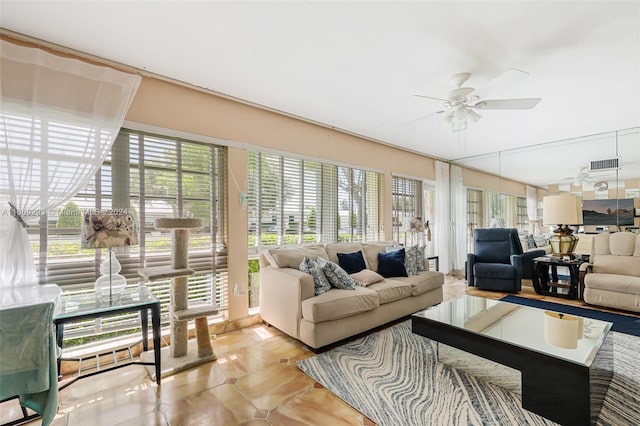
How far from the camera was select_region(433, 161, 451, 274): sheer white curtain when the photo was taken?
6.33 meters

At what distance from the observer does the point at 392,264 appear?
3793 mm

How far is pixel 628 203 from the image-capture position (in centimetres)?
439

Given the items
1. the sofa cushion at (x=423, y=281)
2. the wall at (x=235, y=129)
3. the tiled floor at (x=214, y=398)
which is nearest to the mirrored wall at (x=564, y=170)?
the sofa cushion at (x=423, y=281)

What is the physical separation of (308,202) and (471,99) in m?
2.34

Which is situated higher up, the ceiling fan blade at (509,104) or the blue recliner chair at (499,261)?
the ceiling fan blade at (509,104)

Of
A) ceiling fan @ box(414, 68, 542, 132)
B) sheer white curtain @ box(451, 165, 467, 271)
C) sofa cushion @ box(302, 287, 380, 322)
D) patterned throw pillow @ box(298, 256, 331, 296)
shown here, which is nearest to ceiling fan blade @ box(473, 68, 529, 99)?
ceiling fan @ box(414, 68, 542, 132)

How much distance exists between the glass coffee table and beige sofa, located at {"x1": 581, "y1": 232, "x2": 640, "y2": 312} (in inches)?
76.4

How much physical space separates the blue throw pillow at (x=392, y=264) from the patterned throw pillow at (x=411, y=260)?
0.25ft

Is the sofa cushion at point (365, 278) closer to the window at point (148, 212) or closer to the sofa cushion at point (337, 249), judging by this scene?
the sofa cushion at point (337, 249)

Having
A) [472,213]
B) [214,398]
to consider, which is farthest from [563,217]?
[214,398]

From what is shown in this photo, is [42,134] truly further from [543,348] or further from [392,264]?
[543,348]

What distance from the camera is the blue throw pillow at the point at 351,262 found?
3.59 m

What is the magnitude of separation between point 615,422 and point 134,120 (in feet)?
13.7

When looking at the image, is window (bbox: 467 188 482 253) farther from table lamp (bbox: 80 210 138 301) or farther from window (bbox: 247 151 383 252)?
table lamp (bbox: 80 210 138 301)
